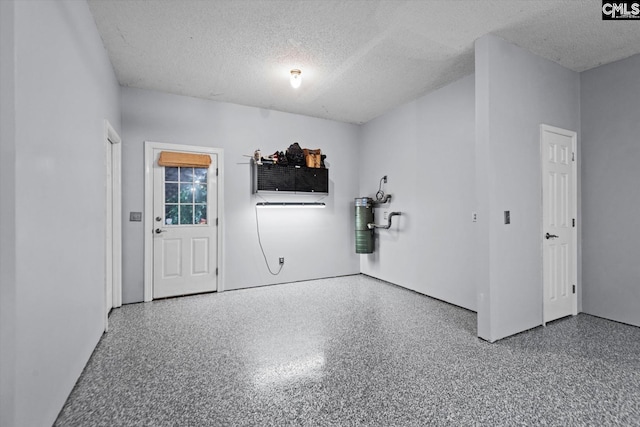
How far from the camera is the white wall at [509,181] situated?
276 centimetres

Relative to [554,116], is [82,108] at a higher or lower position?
Answer: lower

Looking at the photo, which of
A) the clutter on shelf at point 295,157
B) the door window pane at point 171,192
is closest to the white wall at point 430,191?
the clutter on shelf at point 295,157

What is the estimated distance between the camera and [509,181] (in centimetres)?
288

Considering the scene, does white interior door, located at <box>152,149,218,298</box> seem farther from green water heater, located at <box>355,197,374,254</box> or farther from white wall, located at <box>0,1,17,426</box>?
white wall, located at <box>0,1,17,426</box>

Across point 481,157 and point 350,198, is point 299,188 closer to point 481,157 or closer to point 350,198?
point 350,198

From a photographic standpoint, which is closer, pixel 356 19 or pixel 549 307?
pixel 356 19

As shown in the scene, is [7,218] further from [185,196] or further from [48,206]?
[185,196]

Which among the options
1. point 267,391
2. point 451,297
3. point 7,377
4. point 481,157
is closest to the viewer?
point 7,377

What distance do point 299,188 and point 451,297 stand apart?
2.71m

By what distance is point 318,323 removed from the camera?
321 centimetres

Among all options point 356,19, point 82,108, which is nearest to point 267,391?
point 82,108

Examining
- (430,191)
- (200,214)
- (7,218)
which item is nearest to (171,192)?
(200,214)

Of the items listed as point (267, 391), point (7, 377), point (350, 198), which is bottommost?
point (267, 391)

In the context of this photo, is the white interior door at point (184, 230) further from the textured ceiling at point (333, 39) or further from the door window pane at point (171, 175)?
the textured ceiling at point (333, 39)
